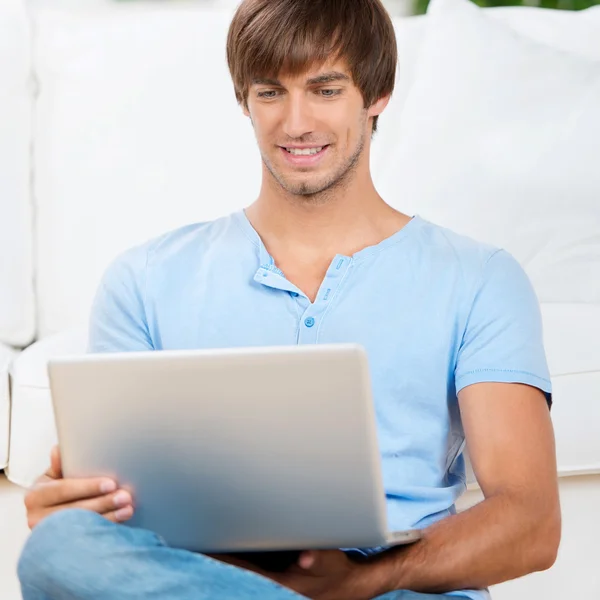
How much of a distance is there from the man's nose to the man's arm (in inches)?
15.2

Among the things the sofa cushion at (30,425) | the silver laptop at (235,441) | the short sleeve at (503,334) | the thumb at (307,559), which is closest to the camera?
the silver laptop at (235,441)

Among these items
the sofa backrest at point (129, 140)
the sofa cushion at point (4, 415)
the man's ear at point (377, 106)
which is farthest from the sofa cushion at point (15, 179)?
the man's ear at point (377, 106)

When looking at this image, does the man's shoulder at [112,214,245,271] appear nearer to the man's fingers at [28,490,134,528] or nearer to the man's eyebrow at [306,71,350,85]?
the man's eyebrow at [306,71,350,85]

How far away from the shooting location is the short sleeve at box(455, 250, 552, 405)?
1377 millimetres

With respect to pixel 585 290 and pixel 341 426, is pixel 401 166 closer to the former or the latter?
pixel 585 290

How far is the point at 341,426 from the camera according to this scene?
3.47ft

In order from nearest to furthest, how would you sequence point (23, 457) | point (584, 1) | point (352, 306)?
point (352, 306), point (23, 457), point (584, 1)

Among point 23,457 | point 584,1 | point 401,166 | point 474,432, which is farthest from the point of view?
point 584,1

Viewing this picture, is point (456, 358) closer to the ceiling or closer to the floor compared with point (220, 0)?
closer to the floor

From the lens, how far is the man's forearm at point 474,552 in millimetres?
1228

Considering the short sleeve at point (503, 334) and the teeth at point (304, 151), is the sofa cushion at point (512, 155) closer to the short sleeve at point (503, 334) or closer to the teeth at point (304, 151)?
the short sleeve at point (503, 334)

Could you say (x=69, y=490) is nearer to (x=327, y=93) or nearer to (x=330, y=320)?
(x=330, y=320)

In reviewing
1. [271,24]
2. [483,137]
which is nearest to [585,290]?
[483,137]

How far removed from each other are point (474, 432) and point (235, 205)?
3.07 ft
